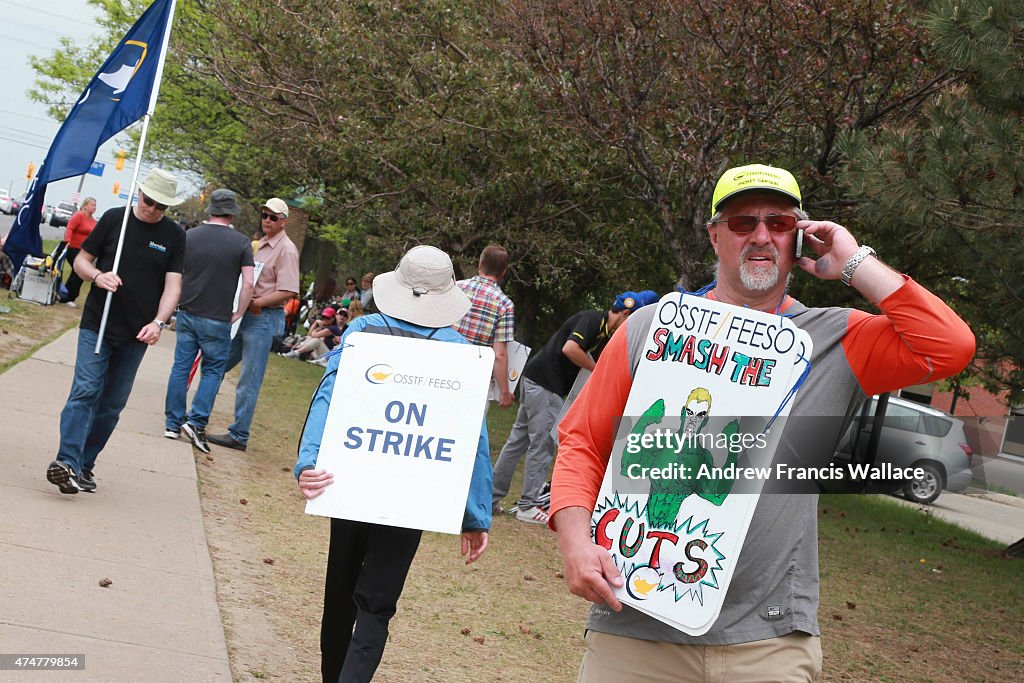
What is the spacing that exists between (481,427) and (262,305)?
270 inches

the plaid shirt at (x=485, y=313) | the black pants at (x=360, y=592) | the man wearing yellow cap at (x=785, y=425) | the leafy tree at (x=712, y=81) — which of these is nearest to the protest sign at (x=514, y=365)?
the plaid shirt at (x=485, y=313)

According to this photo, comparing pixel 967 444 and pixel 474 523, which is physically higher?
pixel 967 444

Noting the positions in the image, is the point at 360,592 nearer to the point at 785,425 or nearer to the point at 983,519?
the point at 785,425

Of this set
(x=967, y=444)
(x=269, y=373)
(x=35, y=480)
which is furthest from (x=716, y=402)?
(x=269, y=373)

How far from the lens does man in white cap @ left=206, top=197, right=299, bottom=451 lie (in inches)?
438

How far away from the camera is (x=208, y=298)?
10.5m

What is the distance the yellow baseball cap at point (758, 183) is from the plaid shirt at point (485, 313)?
21.2ft

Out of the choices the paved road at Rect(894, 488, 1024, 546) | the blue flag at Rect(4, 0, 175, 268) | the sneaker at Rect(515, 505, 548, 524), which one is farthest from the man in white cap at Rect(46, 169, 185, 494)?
the paved road at Rect(894, 488, 1024, 546)

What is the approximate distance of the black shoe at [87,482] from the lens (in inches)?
309

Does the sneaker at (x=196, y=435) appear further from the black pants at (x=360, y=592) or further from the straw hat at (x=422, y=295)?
the straw hat at (x=422, y=295)

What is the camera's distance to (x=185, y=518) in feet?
25.6

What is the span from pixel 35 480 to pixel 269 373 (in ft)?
39.2

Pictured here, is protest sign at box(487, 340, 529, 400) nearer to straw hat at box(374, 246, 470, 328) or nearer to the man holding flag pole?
the man holding flag pole

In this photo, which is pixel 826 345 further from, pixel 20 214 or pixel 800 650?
pixel 20 214
